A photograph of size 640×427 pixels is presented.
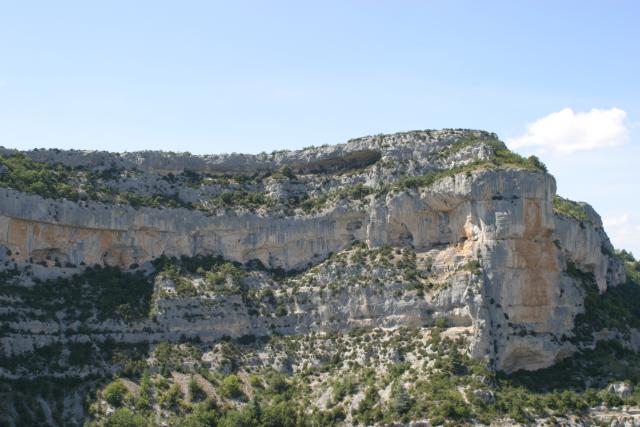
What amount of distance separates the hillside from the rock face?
15 centimetres

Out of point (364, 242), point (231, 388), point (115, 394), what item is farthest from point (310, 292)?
point (115, 394)

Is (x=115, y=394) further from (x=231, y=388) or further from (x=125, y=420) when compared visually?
(x=231, y=388)

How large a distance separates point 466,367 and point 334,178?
79.5 ft

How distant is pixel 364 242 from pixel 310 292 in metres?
5.99

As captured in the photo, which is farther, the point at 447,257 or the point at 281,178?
the point at 281,178

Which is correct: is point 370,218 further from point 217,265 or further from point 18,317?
point 18,317

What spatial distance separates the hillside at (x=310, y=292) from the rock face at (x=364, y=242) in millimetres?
150

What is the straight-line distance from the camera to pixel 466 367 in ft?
260

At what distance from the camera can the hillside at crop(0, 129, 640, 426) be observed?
7856 centimetres

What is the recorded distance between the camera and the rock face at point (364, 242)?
272 ft

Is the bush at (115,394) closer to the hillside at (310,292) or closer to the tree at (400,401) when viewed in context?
the hillside at (310,292)

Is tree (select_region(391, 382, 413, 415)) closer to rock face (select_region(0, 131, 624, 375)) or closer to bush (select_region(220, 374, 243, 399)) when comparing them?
rock face (select_region(0, 131, 624, 375))

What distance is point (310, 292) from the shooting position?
3536 inches

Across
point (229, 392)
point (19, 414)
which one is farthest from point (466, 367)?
point (19, 414)
